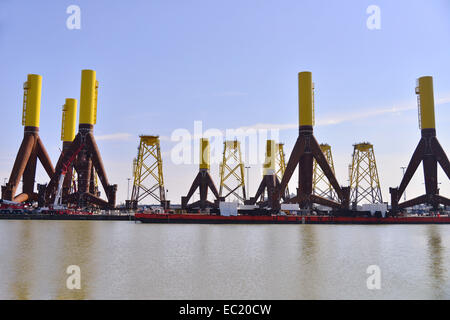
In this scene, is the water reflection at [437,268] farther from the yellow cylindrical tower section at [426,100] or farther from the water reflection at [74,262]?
the yellow cylindrical tower section at [426,100]

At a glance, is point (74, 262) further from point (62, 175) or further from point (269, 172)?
point (269, 172)

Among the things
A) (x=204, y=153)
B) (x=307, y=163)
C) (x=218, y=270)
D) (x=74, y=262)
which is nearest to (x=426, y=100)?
(x=307, y=163)

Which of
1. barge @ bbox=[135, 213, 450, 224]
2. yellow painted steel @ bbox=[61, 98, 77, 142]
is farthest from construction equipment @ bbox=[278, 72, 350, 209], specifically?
yellow painted steel @ bbox=[61, 98, 77, 142]

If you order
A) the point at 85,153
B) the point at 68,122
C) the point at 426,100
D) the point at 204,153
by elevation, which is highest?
the point at 426,100

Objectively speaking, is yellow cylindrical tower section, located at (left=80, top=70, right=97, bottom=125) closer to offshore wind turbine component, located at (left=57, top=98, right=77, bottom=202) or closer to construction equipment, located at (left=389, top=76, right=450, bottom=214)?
offshore wind turbine component, located at (left=57, top=98, right=77, bottom=202)

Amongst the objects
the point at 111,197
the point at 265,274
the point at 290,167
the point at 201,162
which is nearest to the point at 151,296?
the point at 265,274

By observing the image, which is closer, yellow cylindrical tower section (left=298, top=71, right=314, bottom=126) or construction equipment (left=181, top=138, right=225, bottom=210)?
yellow cylindrical tower section (left=298, top=71, right=314, bottom=126)
